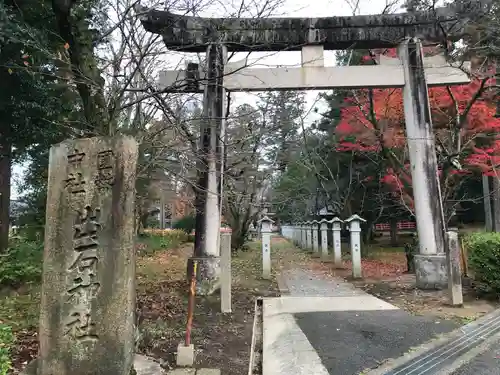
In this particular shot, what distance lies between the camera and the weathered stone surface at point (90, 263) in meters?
3.66

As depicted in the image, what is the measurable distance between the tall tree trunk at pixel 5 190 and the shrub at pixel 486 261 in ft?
38.5

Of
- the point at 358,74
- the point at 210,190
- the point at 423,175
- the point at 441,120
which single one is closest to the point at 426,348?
the point at 423,175

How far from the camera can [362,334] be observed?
605cm

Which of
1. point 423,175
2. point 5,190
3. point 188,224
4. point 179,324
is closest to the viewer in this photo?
point 179,324

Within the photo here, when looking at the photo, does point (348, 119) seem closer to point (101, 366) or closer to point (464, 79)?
point (464, 79)

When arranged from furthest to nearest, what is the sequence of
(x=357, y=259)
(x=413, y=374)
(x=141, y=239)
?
(x=141, y=239), (x=357, y=259), (x=413, y=374)

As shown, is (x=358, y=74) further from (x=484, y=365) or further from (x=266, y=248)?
(x=484, y=365)

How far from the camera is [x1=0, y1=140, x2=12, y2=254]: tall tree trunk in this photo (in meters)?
10.7

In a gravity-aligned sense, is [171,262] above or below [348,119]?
below

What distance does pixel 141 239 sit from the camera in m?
20.1

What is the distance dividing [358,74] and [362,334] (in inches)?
270

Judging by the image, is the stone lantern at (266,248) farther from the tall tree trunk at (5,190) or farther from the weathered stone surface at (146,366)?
the weathered stone surface at (146,366)

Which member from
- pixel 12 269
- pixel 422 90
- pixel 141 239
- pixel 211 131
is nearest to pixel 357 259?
pixel 422 90

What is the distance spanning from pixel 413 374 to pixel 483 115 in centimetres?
1167
